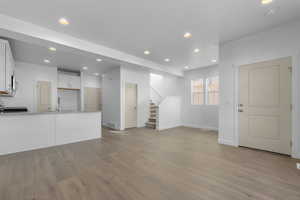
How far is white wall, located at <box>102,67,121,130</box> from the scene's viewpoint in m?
6.14

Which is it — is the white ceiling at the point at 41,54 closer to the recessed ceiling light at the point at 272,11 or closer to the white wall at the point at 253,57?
the white wall at the point at 253,57

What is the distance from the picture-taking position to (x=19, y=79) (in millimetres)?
5789

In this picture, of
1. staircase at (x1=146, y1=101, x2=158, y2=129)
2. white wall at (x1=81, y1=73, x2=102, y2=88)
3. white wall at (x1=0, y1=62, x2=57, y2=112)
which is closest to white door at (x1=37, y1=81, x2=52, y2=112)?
white wall at (x1=0, y1=62, x2=57, y2=112)

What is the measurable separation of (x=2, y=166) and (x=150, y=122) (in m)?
5.22

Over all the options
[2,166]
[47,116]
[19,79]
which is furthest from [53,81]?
[2,166]

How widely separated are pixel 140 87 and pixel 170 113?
6.74 ft

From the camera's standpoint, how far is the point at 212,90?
6500 millimetres

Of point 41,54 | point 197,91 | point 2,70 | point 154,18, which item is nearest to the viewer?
point 154,18

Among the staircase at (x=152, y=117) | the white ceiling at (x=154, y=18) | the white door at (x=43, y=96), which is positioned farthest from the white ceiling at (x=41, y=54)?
the staircase at (x=152, y=117)

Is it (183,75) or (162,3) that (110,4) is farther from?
(183,75)

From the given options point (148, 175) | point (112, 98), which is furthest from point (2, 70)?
point (148, 175)

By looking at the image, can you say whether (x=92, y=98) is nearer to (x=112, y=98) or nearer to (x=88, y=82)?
(x=88, y=82)

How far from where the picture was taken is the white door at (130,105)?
6.46m

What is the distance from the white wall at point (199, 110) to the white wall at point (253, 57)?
242cm
